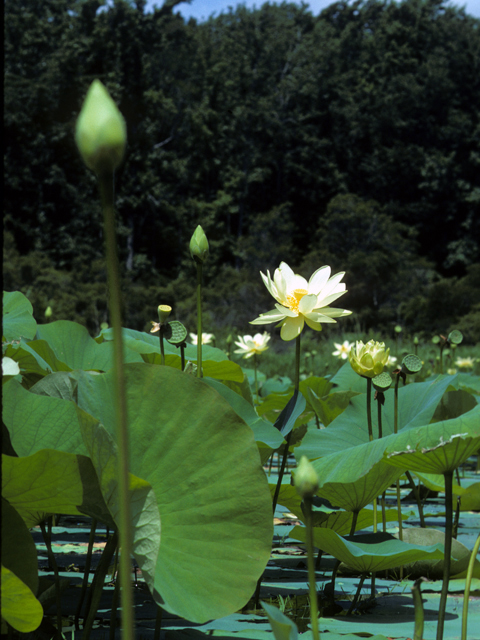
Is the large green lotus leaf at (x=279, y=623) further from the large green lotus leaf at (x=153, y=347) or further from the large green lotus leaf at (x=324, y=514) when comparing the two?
the large green lotus leaf at (x=153, y=347)

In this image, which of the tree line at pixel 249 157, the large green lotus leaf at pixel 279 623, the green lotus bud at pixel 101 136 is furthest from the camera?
the tree line at pixel 249 157

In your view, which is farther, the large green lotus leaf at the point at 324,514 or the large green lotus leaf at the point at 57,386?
the large green lotus leaf at the point at 324,514

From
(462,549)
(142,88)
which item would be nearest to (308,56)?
(142,88)

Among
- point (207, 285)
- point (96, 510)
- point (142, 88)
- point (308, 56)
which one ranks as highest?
→ point (308, 56)

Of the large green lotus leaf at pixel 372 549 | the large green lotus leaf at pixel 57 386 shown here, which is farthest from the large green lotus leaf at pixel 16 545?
the large green lotus leaf at pixel 372 549

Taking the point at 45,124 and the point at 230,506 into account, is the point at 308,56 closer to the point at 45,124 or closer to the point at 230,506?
the point at 45,124

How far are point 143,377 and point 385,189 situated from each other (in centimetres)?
1655

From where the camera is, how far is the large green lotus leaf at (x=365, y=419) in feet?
2.27

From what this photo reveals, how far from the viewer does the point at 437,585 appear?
2.65ft

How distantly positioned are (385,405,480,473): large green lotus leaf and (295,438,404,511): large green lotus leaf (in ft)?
0.07

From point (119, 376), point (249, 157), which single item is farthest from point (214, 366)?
point (249, 157)

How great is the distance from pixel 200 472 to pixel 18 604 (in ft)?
0.46

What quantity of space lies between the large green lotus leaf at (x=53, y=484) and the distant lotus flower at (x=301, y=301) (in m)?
0.26

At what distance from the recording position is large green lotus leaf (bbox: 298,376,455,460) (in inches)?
27.2
